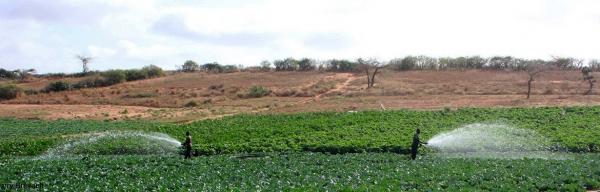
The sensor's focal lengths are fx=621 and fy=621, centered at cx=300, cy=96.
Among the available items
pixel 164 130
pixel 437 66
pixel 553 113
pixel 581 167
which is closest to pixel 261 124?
pixel 164 130

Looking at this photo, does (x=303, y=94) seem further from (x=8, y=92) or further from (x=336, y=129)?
(x=8, y=92)

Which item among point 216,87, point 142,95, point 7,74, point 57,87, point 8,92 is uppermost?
point 7,74

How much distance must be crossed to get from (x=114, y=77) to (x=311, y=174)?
88.0 m

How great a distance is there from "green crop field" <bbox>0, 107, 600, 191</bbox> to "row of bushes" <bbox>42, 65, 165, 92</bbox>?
149 ft

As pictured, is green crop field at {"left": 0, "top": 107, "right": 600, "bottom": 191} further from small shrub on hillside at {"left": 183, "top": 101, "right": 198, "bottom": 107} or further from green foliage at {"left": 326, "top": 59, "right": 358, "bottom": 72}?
green foliage at {"left": 326, "top": 59, "right": 358, "bottom": 72}

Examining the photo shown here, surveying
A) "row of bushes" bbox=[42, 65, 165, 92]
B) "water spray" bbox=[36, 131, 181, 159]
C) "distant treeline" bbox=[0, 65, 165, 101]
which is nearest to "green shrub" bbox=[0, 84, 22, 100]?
"distant treeline" bbox=[0, 65, 165, 101]

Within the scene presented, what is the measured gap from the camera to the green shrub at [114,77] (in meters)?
103

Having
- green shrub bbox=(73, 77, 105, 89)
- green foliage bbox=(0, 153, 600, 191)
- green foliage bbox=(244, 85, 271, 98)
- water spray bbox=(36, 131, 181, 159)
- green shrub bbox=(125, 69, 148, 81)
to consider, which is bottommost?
water spray bbox=(36, 131, 181, 159)

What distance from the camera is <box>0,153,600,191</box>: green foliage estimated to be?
66.1 feet

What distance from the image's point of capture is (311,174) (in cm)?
2336

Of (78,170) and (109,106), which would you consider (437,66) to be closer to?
(109,106)

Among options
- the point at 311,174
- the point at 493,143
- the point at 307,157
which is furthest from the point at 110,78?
the point at 311,174

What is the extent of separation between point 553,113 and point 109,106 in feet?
171

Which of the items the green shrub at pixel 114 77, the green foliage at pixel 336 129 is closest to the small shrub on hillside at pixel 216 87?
the green shrub at pixel 114 77
